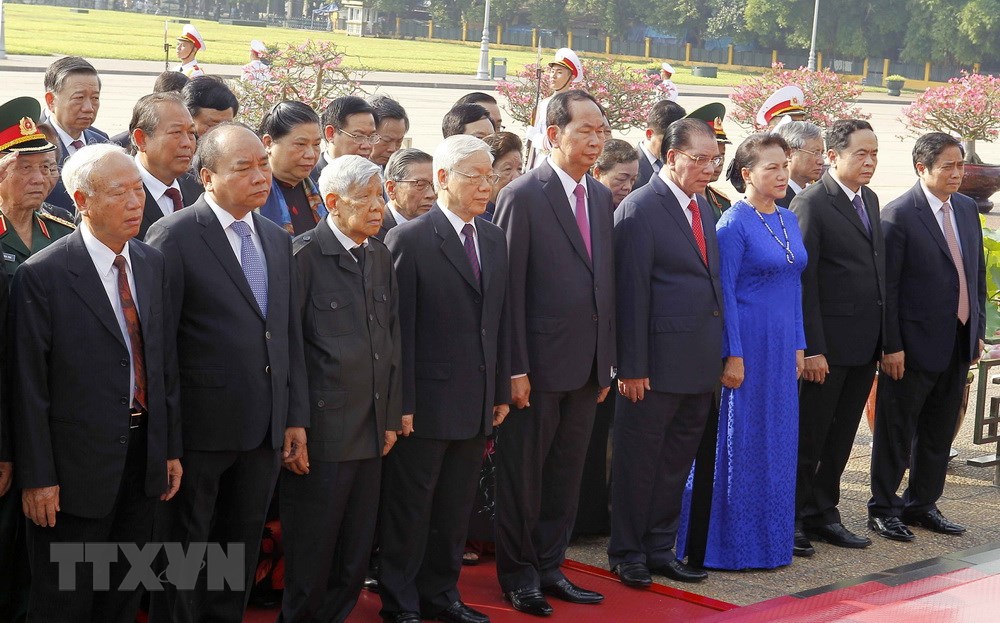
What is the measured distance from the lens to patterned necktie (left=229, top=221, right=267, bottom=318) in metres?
4.25

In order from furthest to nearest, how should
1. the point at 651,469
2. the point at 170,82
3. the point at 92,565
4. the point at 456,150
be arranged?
the point at 170,82 < the point at 651,469 < the point at 456,150 < the point at 92,565

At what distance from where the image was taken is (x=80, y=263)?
12.7ft

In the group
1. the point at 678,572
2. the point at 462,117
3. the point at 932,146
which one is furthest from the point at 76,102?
the point at 932,146

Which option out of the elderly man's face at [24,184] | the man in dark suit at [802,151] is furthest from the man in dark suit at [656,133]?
the elderly man's face at [24,184]

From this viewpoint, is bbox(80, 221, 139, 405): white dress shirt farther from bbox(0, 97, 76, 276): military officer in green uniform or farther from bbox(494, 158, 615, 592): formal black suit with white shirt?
bbox(494, 158, 615, 592): formal black suit with white shirt

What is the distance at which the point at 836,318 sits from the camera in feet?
20.2

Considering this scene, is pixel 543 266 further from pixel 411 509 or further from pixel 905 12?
pixel 905 12

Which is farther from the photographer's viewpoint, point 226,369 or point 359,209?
point 359,209

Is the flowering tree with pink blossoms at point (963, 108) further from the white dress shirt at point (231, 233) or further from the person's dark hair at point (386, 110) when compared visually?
the white dress shirt at point (231, 233)

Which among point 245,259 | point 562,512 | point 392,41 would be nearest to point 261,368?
point 245,259

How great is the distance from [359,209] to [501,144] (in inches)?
64.4

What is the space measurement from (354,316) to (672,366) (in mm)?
1627

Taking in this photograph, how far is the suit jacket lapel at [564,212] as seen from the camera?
17.0ft

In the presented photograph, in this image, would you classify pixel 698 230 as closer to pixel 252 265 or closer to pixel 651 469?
pixel 651 469
